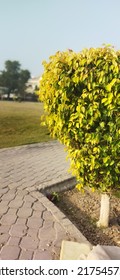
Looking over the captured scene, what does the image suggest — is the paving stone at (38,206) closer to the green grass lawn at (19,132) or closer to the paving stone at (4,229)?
the paving stone at (4,229)

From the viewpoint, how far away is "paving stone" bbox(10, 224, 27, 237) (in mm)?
4607

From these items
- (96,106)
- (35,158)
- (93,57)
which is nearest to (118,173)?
(96,106)

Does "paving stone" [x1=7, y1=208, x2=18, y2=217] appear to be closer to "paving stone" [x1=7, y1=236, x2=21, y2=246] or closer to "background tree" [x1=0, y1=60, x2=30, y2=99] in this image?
"paving stone" [x1=7, y1=236, x2=21, y2=246]

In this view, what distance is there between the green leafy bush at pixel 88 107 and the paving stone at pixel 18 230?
47.2 inches

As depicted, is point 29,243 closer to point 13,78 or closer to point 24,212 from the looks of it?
point 24,212

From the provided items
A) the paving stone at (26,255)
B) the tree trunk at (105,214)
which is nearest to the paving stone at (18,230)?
the paving stone at (26,255)

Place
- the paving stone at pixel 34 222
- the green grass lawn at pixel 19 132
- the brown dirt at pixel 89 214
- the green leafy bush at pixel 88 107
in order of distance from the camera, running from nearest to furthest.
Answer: the green leafy bush at pixel 88 107
the paving stone at pixel 34 222
the brown dirt at pixel 89 214
the green grass lawn at pixel 19 132

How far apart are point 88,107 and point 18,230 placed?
6.87ft

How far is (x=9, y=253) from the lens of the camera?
13.2 ft

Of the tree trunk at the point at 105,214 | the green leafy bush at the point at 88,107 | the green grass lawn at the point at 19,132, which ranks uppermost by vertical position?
the green leafy bush at the point at 88,107

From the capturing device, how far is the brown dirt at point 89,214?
5129mm

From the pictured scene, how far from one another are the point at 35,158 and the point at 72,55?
600 cm

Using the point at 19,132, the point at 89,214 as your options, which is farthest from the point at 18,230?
the point at 19,132
